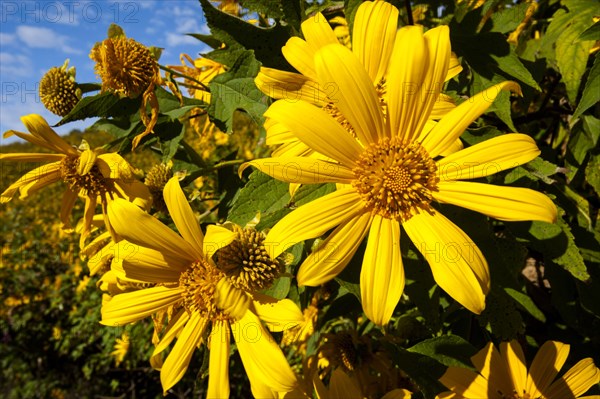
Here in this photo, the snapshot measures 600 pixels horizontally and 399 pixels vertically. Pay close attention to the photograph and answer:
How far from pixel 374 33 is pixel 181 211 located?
26.7 inches

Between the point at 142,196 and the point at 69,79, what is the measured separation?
58 cm

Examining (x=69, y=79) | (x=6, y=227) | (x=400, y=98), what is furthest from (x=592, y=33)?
(x=6, y=227)

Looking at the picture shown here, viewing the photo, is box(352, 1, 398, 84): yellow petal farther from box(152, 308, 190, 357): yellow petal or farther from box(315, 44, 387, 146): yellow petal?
box(152, 308, 190, 357): yellow petal

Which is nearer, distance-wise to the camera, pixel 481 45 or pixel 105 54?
pixel 481 45

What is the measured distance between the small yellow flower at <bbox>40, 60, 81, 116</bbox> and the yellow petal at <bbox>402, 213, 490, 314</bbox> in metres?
1.36

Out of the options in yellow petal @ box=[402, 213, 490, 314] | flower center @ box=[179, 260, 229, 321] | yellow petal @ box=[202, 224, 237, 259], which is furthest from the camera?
flower center @ box=[179, 260, 229, 321]

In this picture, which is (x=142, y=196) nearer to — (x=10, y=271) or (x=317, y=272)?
(x=317, y=272)

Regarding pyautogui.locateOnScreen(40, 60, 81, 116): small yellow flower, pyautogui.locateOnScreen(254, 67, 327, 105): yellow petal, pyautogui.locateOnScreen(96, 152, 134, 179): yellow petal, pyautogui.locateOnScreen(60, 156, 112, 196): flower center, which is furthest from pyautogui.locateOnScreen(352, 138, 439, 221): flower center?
pyautogui.locateOnScreen(40, 60, 81, 116): small yellow flower

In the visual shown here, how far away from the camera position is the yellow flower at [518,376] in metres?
1.12

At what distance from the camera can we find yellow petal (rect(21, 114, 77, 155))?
4.70 ft

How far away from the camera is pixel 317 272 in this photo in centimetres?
90

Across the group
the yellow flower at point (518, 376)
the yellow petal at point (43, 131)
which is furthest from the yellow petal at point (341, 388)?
the yellow petal at point (43, 131)

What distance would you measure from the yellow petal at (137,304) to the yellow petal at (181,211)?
0.67 feet

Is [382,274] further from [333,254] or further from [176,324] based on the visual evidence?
[176,324]
